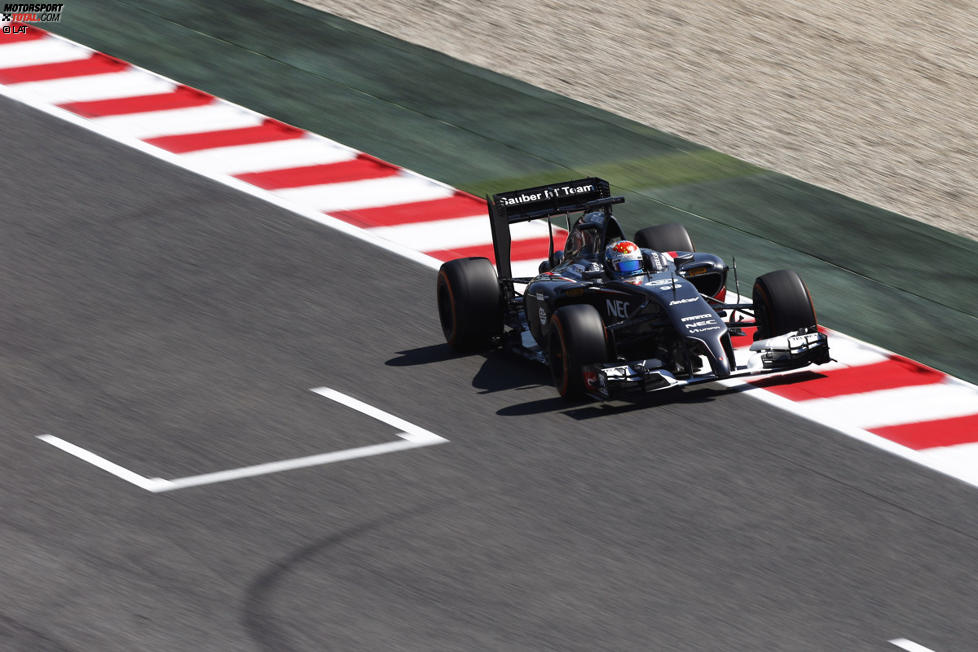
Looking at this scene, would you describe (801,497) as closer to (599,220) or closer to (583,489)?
(583,489)

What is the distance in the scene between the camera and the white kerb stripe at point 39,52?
2184cm

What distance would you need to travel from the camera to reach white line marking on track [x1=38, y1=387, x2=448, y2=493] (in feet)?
41.7

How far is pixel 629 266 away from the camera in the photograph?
14.4m

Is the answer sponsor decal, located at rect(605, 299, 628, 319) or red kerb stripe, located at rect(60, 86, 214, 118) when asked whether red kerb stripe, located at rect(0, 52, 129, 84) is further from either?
sponsor decal, located at rect(605, 299, 628, 319)

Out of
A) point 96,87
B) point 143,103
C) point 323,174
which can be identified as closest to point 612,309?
point 323,174

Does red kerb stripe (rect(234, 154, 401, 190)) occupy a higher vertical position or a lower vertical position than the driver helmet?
lower

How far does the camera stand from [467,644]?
10500mm

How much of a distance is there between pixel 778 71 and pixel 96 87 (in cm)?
860

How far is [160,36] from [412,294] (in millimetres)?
7767

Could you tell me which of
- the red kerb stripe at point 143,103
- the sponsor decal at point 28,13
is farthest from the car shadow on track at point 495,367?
the sponsor decal at point 28,13

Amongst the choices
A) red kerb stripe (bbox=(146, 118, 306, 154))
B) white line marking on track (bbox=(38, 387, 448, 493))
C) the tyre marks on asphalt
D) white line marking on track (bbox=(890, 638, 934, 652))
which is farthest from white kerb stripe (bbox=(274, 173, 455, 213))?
white line marking on track (bbox=(890, 638, 934, 652))

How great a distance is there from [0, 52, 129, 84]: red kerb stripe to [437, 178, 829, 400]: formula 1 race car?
8.02 metres

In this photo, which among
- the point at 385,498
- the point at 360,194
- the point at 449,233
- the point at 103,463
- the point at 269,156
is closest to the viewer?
the point at 385,498

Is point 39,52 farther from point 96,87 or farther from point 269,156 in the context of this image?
point 269,156
